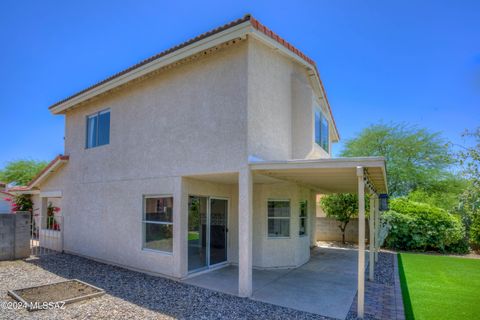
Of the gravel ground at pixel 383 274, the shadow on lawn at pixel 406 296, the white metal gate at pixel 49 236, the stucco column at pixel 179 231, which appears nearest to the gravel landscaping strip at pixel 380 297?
the gravel ground at pixel 383 274

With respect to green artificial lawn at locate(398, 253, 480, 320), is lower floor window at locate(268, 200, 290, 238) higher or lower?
higher

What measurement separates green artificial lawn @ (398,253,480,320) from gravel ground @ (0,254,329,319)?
3.88m

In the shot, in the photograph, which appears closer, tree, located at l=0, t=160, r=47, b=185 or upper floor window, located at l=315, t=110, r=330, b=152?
upper floor window, located at l=315, t=110, r=330, b=152

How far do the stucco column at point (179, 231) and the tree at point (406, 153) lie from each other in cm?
2422

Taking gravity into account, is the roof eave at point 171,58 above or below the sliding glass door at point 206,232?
above

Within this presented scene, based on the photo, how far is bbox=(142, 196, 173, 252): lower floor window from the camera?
484 inches

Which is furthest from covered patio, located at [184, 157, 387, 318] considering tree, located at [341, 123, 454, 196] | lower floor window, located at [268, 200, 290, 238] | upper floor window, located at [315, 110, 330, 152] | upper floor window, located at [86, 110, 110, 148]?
tree, located at [341, 123, 454, 196]

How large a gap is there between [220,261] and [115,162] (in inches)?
278

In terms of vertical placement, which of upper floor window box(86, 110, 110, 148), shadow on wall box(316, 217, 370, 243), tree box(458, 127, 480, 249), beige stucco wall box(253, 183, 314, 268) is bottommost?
shadow on wall box(316, 217, 370, 243)

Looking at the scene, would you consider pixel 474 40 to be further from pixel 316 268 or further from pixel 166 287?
pixel 166 287

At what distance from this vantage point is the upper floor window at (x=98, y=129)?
15.5 meters

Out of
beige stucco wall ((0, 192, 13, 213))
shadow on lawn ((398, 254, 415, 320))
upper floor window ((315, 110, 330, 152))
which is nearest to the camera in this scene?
shadow on lawn ((398, 254, 415, 320))

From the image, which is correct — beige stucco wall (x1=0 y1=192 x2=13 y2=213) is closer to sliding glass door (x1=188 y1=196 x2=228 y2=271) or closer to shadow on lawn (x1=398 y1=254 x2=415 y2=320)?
sliding glass door (x1=188 y1=196 x2=228 y2=271)

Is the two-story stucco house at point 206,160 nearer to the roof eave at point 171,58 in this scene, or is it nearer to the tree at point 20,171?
the roof eave at point 171,58
